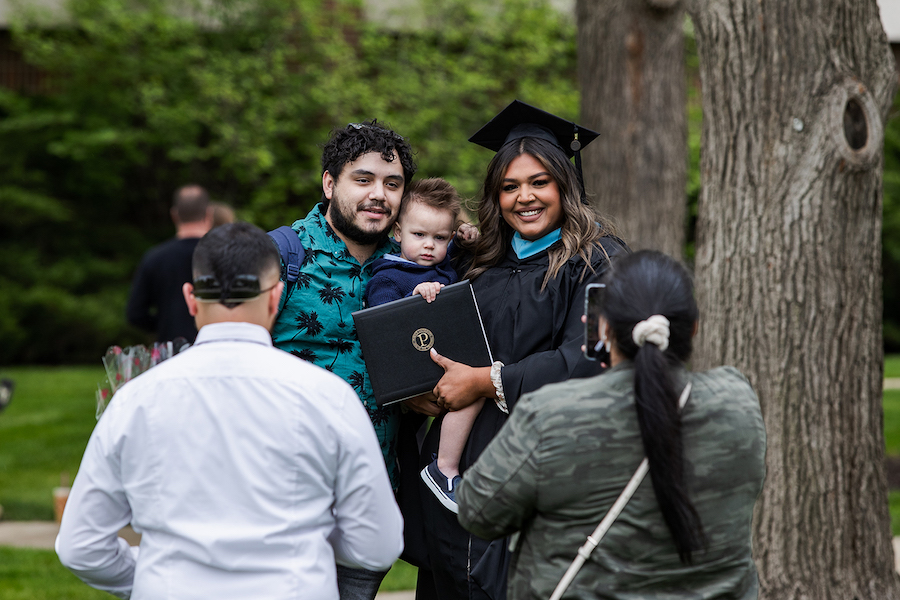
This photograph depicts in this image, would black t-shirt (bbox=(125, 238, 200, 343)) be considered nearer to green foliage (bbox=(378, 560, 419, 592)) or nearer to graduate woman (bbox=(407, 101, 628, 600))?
green foliage (bbox=(378, 560, 419, 592))

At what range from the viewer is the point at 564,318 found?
297 cm

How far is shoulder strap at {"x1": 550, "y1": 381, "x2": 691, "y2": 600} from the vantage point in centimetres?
193

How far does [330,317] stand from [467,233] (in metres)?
0.66

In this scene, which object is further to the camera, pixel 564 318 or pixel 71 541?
pixel 564 318

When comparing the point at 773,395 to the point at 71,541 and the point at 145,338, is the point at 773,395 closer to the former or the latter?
the point at 71,541

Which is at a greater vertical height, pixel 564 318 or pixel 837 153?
pixel 837 153

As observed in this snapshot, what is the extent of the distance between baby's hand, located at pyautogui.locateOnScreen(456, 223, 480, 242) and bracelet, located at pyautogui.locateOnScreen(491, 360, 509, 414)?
596mm

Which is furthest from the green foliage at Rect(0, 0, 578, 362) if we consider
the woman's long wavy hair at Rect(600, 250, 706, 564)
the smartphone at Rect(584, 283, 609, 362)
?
the woman's long wavy hair at Rect(600, 250, 706, 564)

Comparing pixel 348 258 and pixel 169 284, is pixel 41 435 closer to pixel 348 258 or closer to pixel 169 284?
pixel 169 284

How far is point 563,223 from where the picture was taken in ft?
10.3

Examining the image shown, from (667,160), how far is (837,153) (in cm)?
412

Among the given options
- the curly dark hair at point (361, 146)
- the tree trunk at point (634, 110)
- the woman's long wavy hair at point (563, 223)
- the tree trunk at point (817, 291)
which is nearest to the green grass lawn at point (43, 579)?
the tree trunk at point (817, 291)

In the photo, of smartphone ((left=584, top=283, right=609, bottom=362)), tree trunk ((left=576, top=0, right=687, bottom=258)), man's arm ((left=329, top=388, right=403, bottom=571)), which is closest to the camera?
man's arm ((left=329, top=388, right=403, bottom=571))

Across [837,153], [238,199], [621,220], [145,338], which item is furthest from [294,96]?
[837,153]
